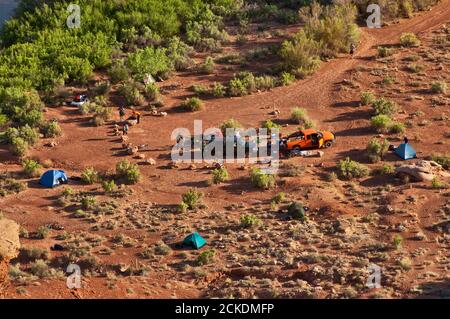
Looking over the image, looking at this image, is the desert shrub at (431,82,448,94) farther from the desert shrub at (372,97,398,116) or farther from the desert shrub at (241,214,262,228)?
the desert shrub at (241,214,262,228)

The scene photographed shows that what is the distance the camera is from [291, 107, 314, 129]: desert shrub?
33406mm

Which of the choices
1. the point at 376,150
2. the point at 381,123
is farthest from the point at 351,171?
the point at 381,123

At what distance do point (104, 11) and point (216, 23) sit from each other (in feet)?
19.4

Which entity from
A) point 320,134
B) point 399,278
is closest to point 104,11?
point 320,134

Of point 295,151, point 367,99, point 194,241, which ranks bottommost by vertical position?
point 194,241

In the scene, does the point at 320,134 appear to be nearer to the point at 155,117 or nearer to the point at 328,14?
the point at 155,117

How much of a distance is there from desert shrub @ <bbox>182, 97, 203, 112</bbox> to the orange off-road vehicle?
17.1 ft

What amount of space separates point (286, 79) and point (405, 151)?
27.1 ft

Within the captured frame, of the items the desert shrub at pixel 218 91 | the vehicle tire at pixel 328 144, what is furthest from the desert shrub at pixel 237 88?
the vehicle tire at pixel 328 144

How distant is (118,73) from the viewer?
3734 cm

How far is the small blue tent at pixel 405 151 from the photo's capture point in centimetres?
3095

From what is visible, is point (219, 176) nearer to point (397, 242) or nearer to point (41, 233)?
point (41, 233)

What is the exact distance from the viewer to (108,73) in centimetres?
3797

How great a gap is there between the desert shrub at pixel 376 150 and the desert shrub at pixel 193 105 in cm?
787
